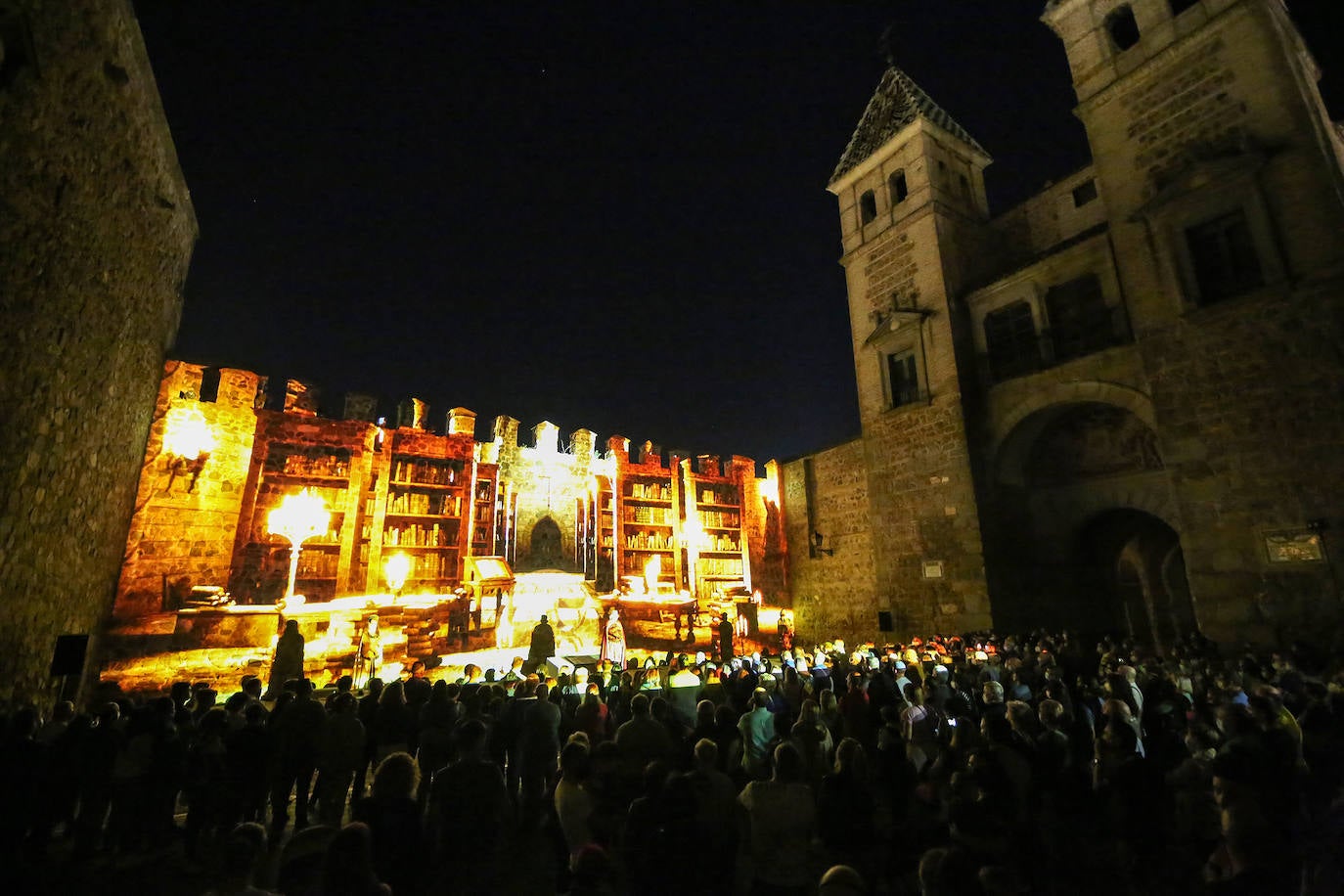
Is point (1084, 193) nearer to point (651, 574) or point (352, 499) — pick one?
point (651, 574)

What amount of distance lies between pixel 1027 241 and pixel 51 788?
19.7m

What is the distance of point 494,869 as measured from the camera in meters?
4.33

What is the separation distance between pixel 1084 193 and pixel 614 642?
15779mm

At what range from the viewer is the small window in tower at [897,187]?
53.0 ft

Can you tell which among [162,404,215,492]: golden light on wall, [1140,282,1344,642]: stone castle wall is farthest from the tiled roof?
[162,404,215,492]: golden light on wall

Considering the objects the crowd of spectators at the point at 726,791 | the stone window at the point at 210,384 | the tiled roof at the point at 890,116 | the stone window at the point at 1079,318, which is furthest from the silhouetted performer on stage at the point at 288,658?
the tiled roof at the point at 890,116

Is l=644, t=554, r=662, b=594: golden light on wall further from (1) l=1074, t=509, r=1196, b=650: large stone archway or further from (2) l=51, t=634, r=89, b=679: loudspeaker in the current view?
(2) l=51, t=634, r=89, b=679: loudspeaker

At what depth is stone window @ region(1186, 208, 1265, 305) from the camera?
959cm

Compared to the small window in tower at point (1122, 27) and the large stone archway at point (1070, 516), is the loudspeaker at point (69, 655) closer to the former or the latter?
the large stone archway at point (1070, 516)

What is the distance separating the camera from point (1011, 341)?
13.6 meters

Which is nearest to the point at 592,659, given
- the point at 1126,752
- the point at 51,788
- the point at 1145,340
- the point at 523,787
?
the point at 523,787

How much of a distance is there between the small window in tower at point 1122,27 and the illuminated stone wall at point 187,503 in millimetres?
20624

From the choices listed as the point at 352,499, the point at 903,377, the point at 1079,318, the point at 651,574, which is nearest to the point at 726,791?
the point at 1079,318

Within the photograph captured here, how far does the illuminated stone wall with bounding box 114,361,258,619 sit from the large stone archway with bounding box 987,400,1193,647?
1725 centimetres
